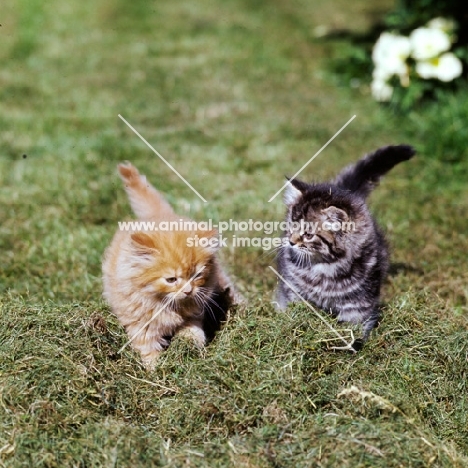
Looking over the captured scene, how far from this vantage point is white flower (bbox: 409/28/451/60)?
6.61 metres

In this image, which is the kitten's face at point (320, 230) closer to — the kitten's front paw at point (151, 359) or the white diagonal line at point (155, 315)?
the white diagonal line at point (155, 315)

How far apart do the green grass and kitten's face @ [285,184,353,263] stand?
0.36 meters

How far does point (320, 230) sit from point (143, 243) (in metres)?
0.89

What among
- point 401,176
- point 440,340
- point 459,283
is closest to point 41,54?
point 401,176

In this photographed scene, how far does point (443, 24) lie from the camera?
6809mm

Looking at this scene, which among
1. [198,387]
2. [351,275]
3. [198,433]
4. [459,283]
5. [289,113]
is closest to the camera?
[198,433]

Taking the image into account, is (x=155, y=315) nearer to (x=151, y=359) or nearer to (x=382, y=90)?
(x=151, y=359)

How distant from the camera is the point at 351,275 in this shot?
3.20 m

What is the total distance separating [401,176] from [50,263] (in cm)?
320

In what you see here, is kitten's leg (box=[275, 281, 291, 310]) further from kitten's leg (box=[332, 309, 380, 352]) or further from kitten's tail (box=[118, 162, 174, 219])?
kitten's tail (box=[118, 162, 174, 219])

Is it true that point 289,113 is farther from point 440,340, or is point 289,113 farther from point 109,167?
point 440,340

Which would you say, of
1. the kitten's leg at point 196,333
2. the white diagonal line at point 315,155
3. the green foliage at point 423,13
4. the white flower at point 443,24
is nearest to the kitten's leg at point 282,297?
the kitten's leg at point 196,333

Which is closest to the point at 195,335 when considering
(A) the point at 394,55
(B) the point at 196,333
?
(B) the point at 196,333

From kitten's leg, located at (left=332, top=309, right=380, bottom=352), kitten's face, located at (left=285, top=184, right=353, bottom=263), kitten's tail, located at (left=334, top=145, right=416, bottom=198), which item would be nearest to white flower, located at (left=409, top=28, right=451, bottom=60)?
kitten's tail, located at (left=334, top=145, right=416, bottom=198)
